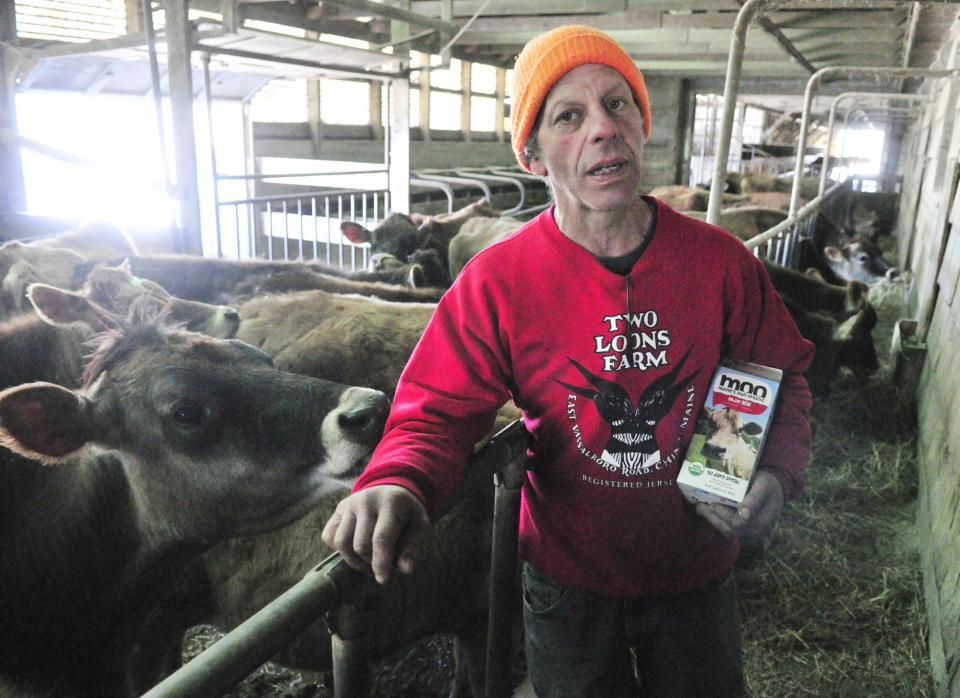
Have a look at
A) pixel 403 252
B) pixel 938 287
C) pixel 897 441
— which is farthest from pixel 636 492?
pixel 403 252

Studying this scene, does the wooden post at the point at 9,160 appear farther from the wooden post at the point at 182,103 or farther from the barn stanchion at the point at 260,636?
the barn stanchion at the point at 260,636

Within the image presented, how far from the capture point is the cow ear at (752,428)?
150 cm

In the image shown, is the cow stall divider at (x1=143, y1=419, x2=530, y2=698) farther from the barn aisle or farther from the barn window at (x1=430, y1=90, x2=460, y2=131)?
the barn window at (x1=430, y1=90, x2=460, y2=131)

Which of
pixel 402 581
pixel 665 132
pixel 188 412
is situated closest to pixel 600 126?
pixel 188 412

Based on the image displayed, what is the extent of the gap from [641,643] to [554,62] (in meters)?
1.28

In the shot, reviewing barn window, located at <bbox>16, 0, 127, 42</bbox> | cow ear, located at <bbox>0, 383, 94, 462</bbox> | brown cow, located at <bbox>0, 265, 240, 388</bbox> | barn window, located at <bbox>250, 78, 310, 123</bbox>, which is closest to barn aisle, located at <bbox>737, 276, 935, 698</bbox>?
cow ear, located at <bbox>0, 383, 94, 462</bbox>

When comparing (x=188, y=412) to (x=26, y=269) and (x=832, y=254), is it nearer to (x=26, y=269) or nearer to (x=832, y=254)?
(x=26, y=269)

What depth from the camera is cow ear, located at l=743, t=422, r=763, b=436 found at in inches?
59.2

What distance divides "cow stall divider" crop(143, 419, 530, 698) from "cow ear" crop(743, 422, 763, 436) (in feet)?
1.50

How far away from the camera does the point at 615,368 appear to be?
1538 mm

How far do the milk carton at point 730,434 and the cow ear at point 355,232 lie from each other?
20.2ft

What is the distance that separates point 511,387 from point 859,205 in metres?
16.0

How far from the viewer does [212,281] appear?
427 cm

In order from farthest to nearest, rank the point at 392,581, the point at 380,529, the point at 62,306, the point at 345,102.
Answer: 1. the point at 345,102
2. the point at 392,581
3. the point at 62,306
4. the point at 380,529
